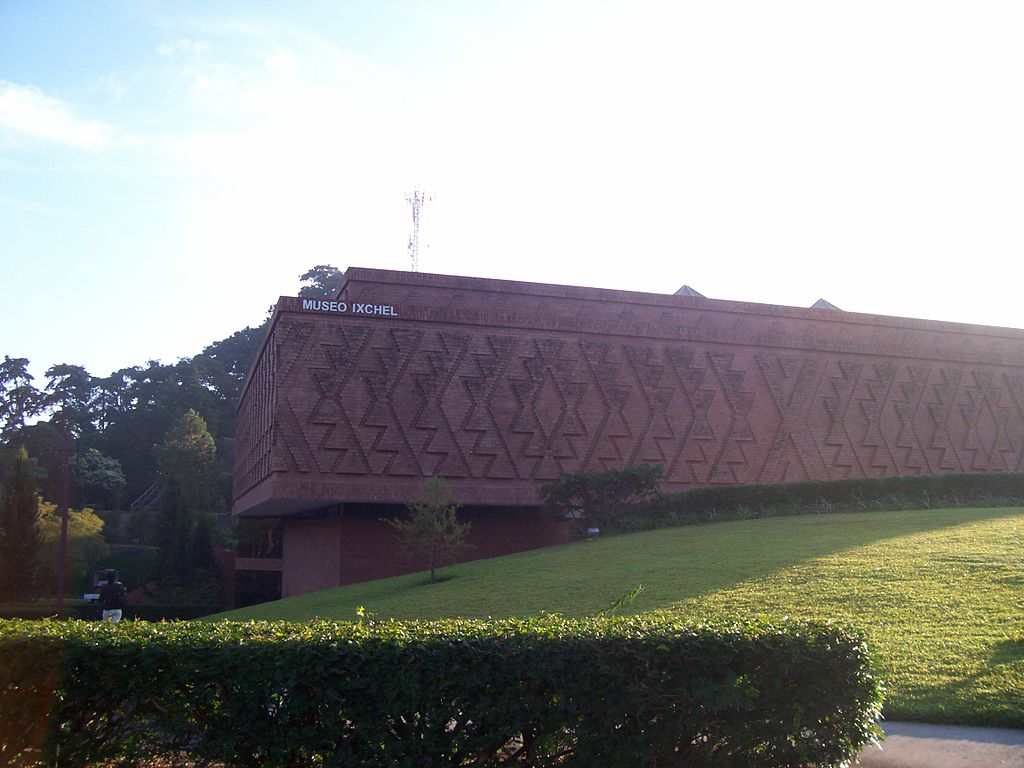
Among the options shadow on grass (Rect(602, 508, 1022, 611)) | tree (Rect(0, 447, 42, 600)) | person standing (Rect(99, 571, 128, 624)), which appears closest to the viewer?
shadow on grass (Rect(602, 508, 1022, 611))

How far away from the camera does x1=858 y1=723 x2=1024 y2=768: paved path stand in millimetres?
8633

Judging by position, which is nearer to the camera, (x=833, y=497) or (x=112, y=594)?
(x=833, y=497)

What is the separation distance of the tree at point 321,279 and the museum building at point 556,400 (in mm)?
56285

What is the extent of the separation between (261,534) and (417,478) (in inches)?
920

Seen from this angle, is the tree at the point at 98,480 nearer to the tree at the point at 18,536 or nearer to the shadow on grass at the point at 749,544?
the tree at the point at 18,536

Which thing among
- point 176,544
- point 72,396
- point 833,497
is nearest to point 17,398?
point 72,396

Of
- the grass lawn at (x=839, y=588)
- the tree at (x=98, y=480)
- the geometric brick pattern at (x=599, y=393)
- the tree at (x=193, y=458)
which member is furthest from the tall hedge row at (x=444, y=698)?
the tree at (x=98, y=480)

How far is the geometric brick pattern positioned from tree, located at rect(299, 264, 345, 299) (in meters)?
56.2

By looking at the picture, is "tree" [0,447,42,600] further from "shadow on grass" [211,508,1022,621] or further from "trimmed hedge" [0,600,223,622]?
"shadow on grass" [211,508,1022,621]

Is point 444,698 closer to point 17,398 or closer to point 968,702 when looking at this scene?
point 968,702

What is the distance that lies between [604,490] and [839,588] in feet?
55.1

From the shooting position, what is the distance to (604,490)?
108 ft

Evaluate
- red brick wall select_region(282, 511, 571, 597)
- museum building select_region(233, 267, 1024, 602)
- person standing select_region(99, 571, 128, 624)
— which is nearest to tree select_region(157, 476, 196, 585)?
museum building select_region(233, 267, 1024, 602)

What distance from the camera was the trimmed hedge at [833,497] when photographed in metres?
30.2
